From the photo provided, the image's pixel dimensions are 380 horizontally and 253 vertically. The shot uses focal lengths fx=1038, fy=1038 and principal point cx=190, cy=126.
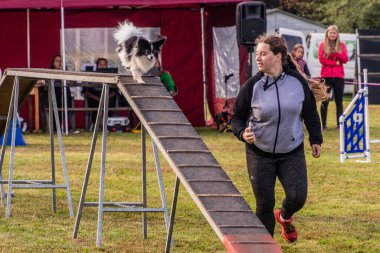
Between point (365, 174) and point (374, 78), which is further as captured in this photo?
point (374, 78)

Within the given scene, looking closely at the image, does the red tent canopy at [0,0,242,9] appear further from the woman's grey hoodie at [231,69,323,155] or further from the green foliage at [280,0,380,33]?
the green foliage at [280,0,380,33]

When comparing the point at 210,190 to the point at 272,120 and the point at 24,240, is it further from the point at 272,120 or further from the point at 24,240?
the point at 24,240

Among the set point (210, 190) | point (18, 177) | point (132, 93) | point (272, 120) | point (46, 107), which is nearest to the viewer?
point (210, 190)

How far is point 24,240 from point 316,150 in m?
2.64

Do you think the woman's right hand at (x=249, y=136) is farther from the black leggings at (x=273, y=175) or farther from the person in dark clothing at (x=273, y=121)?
the black leggings at (x=273, y=175)

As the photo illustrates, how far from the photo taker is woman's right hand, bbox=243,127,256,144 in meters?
7.32

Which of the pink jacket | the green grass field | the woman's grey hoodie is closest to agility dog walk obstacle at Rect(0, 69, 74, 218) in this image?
the green grass field

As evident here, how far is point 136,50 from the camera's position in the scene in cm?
859

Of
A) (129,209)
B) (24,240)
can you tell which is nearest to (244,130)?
(129,209)

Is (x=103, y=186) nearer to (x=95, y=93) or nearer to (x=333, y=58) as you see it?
(x=333, y=58)

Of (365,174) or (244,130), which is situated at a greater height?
(244,130)

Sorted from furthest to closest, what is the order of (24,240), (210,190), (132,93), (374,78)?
(374,78) < (24,240) < (132,93) < (210,190)

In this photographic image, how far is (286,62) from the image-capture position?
762cm

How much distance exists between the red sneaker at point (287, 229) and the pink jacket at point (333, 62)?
12.4 m
